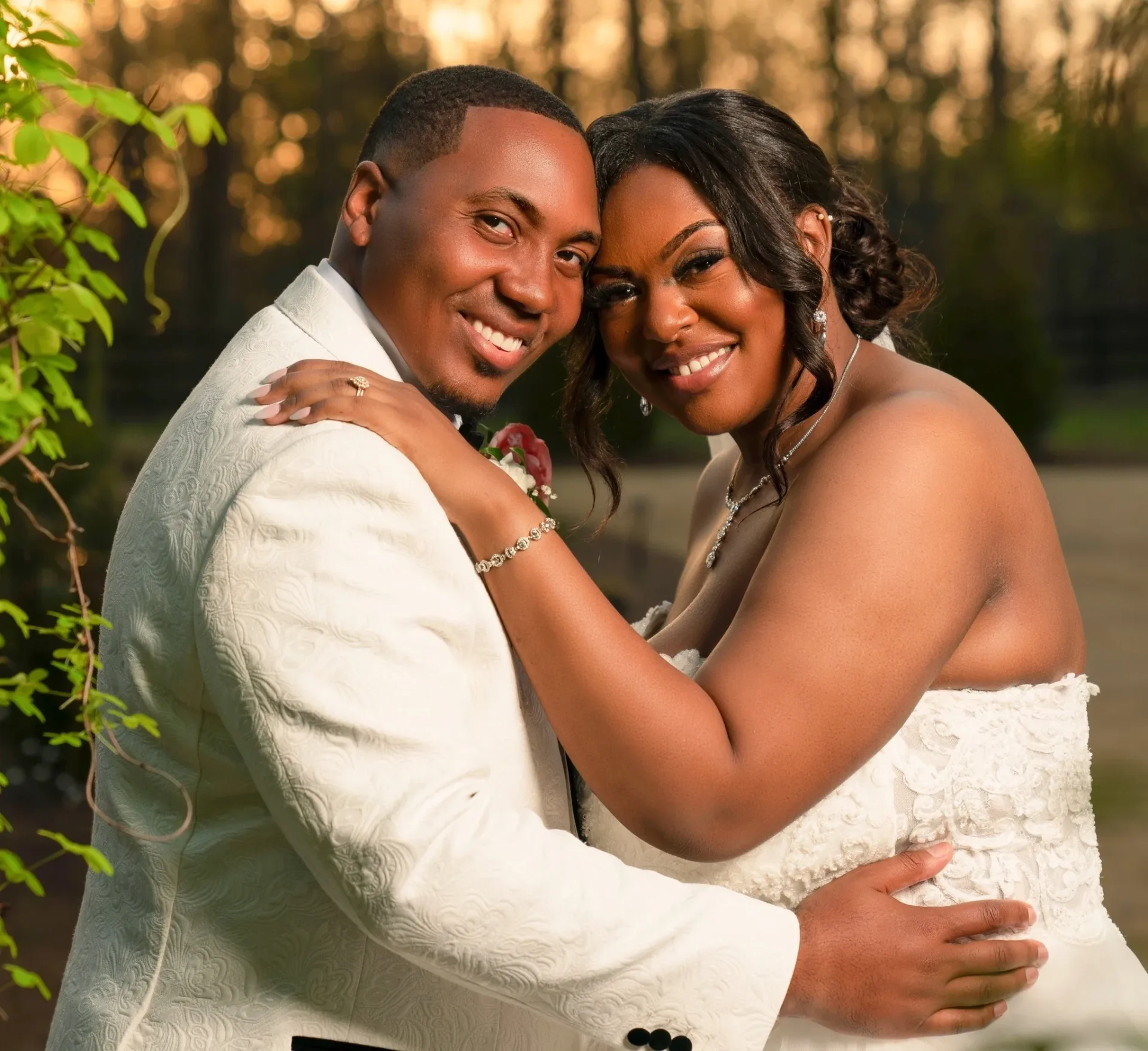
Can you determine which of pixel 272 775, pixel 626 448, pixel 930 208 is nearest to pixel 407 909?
pixel 272 775

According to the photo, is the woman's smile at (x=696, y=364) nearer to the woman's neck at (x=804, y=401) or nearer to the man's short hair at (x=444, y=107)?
the woman's neck at (x=804, y=401)

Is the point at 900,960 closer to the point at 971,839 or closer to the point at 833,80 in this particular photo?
the point at 971,839

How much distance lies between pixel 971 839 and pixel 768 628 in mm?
540

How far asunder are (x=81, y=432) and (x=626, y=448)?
7.04m

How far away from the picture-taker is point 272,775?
173 cm

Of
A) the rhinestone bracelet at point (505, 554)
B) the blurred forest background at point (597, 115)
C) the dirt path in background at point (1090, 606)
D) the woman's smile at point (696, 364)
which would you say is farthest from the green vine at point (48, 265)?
the blurred forest background at point (597, 115)

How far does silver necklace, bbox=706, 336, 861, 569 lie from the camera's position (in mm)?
2633

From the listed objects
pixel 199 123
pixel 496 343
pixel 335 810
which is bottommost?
pixel 335 810

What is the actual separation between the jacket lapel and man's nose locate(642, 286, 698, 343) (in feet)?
1.94

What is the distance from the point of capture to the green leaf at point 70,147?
1262 mm

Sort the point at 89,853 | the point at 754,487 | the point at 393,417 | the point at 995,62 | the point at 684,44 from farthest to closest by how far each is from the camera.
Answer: the point at 995,62, the point at 684,44, the point at 754,487, the point at 393,417, the point at 89,853

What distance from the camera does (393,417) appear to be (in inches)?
74.3

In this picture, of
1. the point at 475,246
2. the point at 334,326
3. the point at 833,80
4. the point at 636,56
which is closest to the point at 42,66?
the point at 334,326

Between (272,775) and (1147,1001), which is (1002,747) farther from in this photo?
(272,775)
